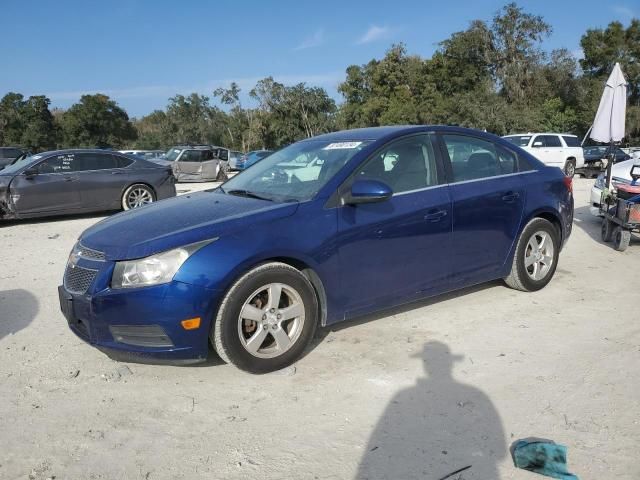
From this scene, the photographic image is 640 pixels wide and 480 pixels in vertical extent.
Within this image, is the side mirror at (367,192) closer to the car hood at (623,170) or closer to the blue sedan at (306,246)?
the blue sedan at (306,246)

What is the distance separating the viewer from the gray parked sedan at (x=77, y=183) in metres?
9.43

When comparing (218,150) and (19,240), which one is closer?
(19,240)

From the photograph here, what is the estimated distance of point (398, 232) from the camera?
3.81 metres

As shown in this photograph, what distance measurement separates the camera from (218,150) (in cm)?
2059

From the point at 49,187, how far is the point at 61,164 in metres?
0.53

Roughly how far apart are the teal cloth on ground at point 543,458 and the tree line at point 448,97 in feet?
130

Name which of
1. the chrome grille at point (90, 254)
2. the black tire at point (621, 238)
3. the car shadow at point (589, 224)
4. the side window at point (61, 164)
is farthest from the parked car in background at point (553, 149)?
the chrome grille at point (90, 254)

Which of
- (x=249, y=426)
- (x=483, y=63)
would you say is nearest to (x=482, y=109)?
(x=483, y=63)

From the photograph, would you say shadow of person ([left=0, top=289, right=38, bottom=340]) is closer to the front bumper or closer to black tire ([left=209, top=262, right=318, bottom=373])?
the front bumper

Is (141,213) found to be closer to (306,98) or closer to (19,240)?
(19,240)

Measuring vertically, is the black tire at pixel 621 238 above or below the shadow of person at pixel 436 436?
above

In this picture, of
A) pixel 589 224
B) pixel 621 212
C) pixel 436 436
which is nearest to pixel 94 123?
pixel 589 224

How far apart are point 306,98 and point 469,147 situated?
55091mm

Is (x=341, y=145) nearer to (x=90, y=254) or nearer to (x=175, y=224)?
(x=175, y=224)
